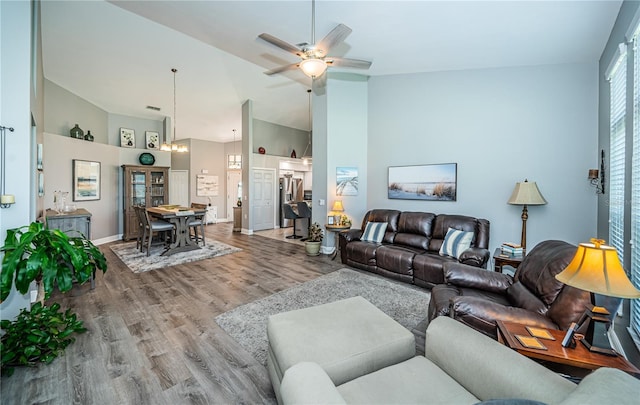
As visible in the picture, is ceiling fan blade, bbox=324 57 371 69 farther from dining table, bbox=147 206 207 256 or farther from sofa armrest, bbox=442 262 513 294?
dining table, bbox=147 206 207 256

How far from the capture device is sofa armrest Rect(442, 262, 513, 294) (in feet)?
8.15

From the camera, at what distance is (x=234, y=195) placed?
10.6 metres

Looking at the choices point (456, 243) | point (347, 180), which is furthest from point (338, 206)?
point (456, 243)

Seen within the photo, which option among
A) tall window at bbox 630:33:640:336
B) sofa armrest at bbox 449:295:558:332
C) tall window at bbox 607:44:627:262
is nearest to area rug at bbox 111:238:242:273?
sofa armrest at bbox 449:295:558:332

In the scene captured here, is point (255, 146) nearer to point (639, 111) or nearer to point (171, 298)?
point (171, 298)

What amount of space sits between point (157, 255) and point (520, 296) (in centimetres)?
576

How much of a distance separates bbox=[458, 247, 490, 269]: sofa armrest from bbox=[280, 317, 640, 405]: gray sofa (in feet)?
7.78

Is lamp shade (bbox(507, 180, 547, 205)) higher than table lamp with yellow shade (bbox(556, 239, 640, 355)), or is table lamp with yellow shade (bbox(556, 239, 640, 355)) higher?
lamp shade (bbox(507, 180, 547, 205))

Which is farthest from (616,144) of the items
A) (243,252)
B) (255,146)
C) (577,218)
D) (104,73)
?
(104,73)

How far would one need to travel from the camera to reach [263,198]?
834 cm

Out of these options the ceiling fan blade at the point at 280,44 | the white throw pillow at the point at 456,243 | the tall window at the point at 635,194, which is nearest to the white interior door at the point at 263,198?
the ceiling fan blade at the point at 280,44

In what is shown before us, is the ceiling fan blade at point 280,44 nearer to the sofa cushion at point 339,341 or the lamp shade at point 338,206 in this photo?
the sofa cushion at point 339,341

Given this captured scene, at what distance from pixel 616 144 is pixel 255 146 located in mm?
7507

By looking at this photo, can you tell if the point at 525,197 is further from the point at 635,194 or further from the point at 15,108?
the point at 15,108
